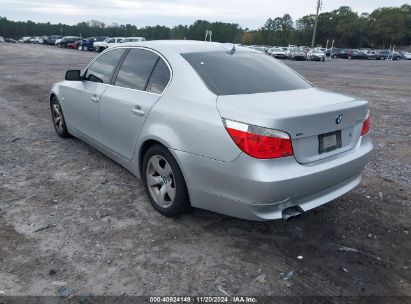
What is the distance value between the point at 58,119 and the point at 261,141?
4.62m

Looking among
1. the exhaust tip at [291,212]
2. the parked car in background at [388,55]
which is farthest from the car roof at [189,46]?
the parked car in background at [388,55]

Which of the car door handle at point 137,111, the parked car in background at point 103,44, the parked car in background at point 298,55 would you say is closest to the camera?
the car door handle at point 137,111

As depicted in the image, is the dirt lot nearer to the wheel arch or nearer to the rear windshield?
the wheel arch

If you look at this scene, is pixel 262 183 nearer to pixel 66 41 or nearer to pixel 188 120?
pixel 188 120

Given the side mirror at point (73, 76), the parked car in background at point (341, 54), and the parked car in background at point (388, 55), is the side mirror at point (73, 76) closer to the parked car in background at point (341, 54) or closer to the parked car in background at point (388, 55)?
the parked car in background at point (341, 54)

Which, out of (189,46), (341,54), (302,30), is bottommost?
(341,54)

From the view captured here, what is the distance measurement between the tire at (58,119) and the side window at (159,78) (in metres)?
2.77

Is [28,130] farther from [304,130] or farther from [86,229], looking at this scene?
[304,130]

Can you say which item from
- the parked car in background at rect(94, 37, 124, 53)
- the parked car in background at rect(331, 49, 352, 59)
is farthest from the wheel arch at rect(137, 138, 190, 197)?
the parked car in background at rect(331, 49, 352, 59)

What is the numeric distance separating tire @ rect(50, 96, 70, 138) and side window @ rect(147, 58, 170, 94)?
2.77m

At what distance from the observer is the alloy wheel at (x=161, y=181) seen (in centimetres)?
379

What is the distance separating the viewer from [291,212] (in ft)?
10.5

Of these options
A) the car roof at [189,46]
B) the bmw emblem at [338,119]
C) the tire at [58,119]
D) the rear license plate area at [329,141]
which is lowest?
the tire at [58,119]

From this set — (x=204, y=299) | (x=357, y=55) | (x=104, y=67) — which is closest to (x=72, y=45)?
(x=357, y=55)
